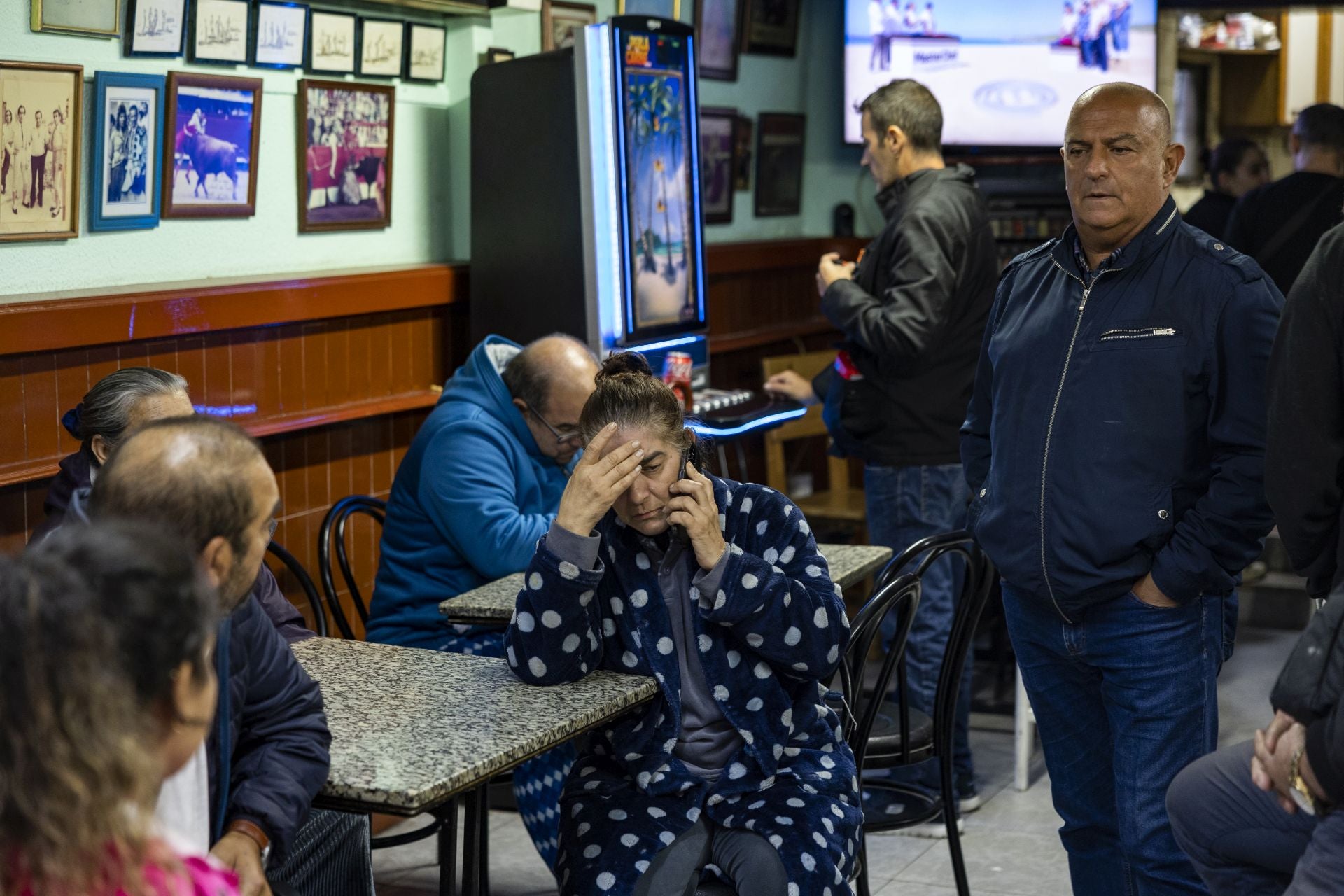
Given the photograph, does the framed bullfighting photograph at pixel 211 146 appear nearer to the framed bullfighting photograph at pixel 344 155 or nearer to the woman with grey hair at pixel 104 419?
the framed bullfighting photograph at pixel 344 155

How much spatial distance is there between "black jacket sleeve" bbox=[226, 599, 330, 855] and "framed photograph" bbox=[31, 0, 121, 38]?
1684mm

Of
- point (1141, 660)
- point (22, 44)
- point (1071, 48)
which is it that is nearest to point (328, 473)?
point (22, 44)

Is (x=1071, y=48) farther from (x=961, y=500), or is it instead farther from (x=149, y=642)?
(x=149, y=642)

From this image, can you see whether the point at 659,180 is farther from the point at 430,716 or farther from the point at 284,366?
the point at 430,716

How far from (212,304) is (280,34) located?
0.72 meters

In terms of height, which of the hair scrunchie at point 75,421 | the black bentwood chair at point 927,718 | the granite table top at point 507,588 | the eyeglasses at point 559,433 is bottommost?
the black bentwood chair at point 927,718

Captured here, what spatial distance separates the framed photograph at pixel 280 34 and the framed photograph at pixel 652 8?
5.08 feet

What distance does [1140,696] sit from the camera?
8.20 feet

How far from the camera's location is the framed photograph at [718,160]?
5.74 m

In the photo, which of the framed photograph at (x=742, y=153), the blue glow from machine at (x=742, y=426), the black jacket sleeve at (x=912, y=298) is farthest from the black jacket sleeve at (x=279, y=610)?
the framed photograph at (x=742, y=153)

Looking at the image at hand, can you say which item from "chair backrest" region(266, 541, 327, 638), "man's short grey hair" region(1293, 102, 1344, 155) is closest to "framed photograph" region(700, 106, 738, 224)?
"man's short grey hair" region(1293, 102, 1344, 155)

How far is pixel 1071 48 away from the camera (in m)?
6.32

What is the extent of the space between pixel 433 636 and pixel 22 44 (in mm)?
1457

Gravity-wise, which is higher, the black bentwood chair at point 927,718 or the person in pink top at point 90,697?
the person in pink top at point 90,697
